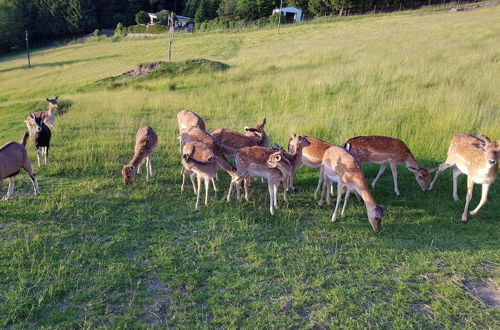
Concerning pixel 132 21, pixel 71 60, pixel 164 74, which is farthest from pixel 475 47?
pixel 132 21

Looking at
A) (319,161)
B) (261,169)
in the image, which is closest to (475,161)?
(319,161)

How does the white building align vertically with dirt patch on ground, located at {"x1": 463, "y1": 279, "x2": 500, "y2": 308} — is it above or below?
above

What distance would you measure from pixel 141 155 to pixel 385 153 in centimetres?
530

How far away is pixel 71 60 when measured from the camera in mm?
45281

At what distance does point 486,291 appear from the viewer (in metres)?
5.83

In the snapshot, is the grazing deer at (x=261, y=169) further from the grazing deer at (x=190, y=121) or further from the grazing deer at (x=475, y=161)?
the grazing deer at (x=475, y=161)

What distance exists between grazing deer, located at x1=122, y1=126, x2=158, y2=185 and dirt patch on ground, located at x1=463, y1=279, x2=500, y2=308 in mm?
6503

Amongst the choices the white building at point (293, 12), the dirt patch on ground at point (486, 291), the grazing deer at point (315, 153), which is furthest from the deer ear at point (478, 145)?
the white building at point (293, 12)

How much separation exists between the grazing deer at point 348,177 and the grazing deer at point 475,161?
2039mm

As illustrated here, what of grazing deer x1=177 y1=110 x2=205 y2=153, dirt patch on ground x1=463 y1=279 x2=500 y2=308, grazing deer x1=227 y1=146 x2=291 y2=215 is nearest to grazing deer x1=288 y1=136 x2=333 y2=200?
grazing deer x1=227 y1=146 x2=291 y2=215

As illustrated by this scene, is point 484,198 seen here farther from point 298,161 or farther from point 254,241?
point 254,241

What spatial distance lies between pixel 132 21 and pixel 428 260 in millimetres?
84965

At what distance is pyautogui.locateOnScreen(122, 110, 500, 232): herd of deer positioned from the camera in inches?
300

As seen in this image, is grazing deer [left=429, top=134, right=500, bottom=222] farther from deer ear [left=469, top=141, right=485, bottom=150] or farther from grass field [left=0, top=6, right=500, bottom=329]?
grass field [left=0, top=6, right=500, bottom=329]
